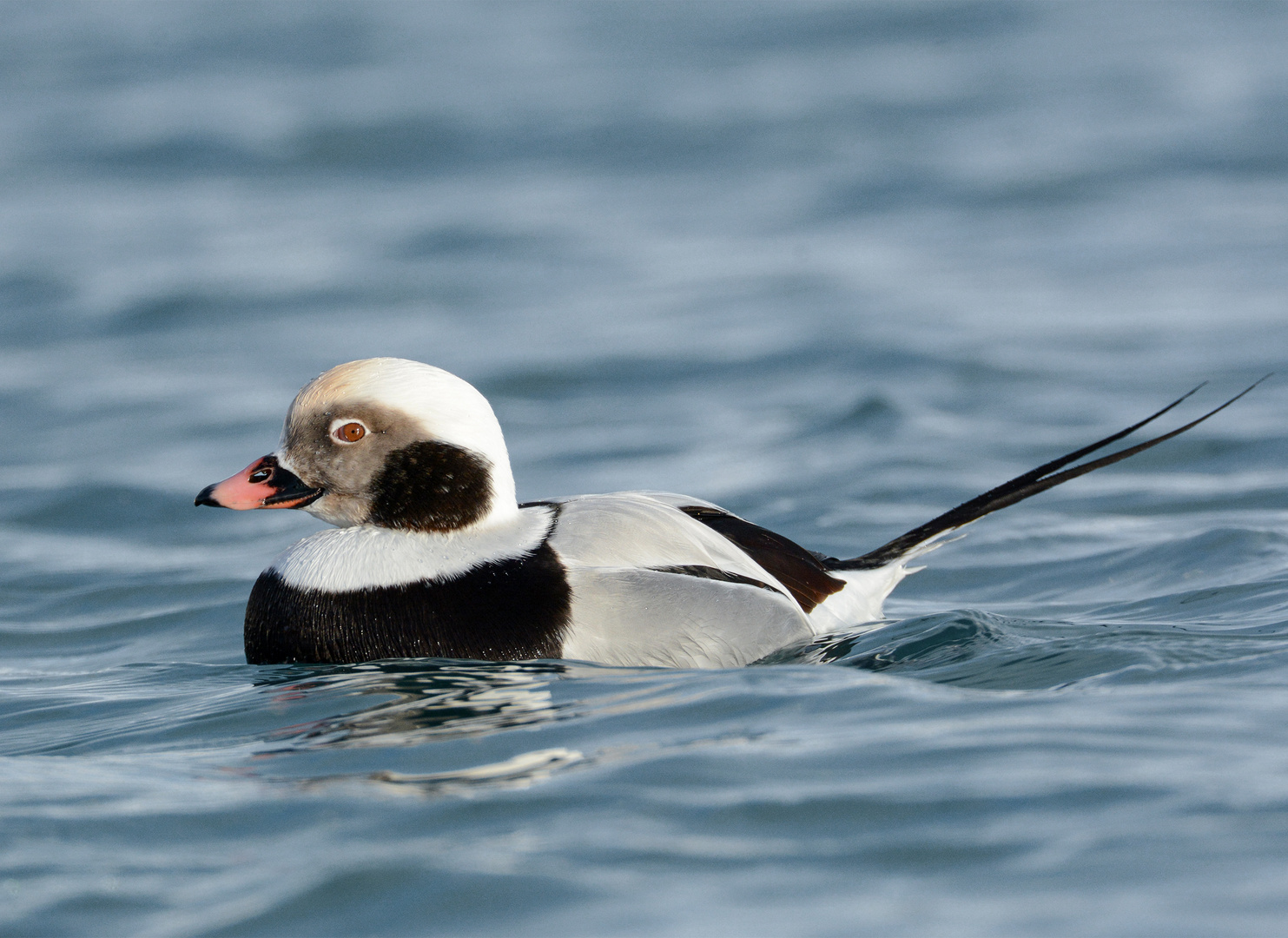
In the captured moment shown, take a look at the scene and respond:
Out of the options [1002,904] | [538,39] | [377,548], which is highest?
[538,39]

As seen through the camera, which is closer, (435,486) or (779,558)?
(435,486)

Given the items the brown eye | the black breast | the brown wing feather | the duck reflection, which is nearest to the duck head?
the brown eye

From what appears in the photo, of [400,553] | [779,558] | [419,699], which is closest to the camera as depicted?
[419,699]

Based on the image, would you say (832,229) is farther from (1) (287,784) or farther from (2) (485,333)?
(1) (287,784)

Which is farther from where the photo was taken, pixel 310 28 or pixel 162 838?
pixel 310 28

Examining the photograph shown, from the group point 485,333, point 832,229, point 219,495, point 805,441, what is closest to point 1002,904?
point 219,495

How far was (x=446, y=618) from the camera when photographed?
4.87 metres

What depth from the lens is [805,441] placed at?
9477mm

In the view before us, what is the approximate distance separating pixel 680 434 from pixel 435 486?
4588 millimetres

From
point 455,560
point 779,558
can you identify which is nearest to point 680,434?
point 779,558

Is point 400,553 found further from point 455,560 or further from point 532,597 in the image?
point 532,597

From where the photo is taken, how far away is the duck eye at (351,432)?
199 inches

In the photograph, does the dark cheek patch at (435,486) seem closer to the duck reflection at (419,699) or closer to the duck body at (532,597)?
the duck body at (532,597)

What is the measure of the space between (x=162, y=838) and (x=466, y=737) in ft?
2.68
